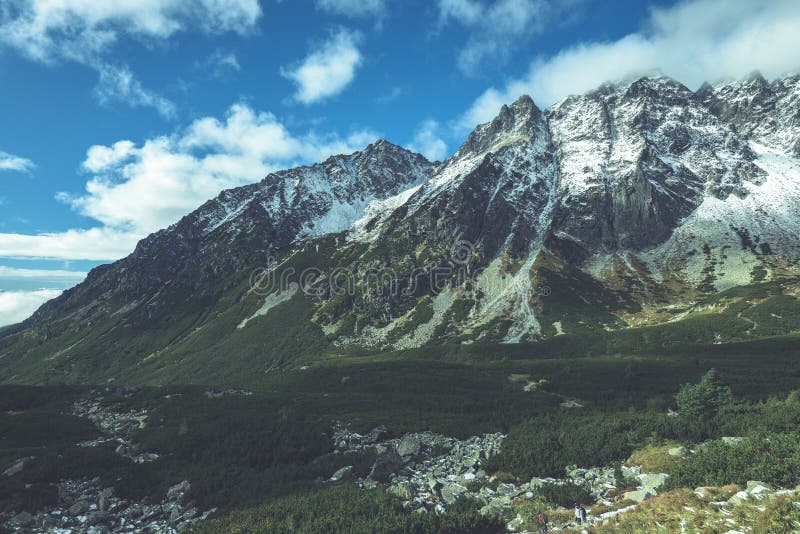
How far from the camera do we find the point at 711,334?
15575 cm

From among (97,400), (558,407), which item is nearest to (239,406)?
(97,400)

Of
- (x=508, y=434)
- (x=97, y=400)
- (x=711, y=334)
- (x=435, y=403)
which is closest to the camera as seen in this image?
(x=508, y=434)

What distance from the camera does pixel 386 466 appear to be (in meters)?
39.0

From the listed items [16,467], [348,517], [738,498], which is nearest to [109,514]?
[16,467]

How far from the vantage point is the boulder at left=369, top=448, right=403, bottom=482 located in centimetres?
3772

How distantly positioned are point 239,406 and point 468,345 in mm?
121064

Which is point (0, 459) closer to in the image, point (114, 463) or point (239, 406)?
point (114, 463)

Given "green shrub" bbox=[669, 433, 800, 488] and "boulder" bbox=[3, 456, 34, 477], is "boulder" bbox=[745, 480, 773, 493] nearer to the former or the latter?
"green shrub" bbox=[669, 433, 800, 488]

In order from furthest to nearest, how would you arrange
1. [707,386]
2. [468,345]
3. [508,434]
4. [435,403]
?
[468,345] → [435,403] → [508,434] → [707,386]

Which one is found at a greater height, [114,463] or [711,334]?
[114,463]

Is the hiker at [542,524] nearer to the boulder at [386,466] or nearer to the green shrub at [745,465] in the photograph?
the green shrub at [745,465]

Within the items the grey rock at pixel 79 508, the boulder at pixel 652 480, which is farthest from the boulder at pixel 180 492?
the boulder at pixel 652 480

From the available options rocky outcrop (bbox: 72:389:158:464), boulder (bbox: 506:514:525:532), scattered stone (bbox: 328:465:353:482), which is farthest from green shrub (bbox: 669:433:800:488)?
rocky outcrop (bbox: 72:389:158:464)

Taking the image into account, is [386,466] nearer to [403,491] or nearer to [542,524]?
[403,491]
